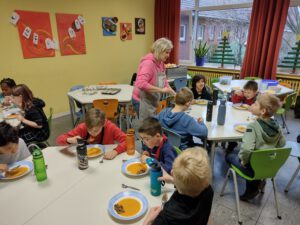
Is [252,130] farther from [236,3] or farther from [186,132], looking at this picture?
[236,3]

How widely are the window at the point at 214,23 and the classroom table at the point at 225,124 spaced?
3444 millimetres

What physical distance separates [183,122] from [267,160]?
0.77m

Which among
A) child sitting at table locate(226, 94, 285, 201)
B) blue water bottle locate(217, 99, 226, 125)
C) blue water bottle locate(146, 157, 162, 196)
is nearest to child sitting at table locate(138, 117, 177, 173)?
blue water bottle locate(146, 157, 162, 196)

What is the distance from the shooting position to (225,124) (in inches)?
93.6

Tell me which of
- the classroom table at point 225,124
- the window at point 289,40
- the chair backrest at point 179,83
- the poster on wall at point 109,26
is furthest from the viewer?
the poster on wall at point 109,26

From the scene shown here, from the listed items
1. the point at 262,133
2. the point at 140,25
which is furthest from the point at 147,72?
the point at 140,25

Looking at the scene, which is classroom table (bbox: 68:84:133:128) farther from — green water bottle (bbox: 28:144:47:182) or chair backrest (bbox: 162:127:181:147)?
green water bottle (bbox: 28:144:47:182)

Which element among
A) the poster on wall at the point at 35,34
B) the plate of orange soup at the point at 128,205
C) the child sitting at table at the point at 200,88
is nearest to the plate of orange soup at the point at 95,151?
the plate of orange soup at the point at 128,205

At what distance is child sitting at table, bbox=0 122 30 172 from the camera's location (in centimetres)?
156

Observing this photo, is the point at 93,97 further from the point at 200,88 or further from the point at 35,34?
the point at 35,34

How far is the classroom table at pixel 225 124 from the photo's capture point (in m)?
2.10

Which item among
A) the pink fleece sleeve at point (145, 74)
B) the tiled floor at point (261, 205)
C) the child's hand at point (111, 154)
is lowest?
the tiled floor at point (261, 205)

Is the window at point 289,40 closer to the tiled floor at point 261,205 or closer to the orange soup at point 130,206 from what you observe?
the tiled floor at point 261,205

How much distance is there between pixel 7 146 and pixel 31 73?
119 inches
